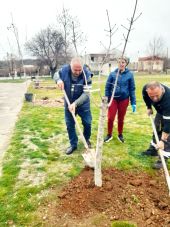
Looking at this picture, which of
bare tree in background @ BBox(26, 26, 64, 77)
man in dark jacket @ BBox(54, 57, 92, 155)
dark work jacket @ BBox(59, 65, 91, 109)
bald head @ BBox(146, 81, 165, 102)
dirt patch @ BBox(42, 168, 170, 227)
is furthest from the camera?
bare tree in background @ BBox(26, 26, 64, 77)

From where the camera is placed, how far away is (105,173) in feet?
15.6

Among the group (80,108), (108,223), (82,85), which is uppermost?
(82,85)

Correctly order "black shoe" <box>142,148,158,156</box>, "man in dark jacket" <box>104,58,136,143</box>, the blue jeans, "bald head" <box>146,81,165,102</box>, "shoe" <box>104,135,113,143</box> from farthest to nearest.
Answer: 1. "shoe" <box>104,135,113,143</box>
2. "man in dark jacket" <box>104,58,136,143</box>
3. "black shoe" <box>142,148,158,156</box>
4. the blue jeans
5. "bald head" <box>146,81,165,102</box>

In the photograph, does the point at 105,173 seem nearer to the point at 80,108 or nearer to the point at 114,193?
the point at 114,193

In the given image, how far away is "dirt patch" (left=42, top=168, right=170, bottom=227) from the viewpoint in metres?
3.52

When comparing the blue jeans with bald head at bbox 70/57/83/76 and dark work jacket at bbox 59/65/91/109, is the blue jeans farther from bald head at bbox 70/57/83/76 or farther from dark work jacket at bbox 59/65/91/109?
bald head at bbox 70/57/83/76

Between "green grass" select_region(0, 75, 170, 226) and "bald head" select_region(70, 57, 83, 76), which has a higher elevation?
"bald head" select_region(70, 57, 83, 76)

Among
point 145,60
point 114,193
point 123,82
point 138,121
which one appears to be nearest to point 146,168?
point 114,193

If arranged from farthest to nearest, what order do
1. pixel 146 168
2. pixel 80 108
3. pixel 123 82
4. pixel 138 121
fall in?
pixel 138 121, pixel 123 82, pixel 80 108, pixel 146 168

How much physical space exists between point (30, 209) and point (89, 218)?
83cm

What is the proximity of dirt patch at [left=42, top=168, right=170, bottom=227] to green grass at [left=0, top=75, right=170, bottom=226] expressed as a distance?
282 mm

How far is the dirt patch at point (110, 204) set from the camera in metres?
3.52

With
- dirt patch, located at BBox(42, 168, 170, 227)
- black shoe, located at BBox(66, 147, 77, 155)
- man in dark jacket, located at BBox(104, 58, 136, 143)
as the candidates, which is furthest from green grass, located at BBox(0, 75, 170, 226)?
man in dark jacket, located at BBox(104, 58, 136, 143)

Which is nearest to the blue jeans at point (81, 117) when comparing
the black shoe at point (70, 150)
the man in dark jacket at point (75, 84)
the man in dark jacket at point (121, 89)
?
the man in dark jacket at point (75, 84)
